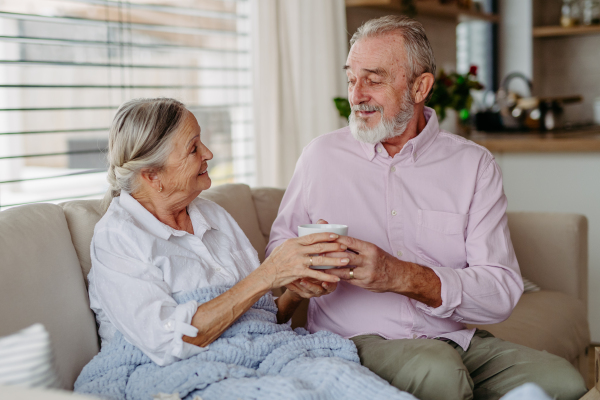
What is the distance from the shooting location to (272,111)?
2.96 m

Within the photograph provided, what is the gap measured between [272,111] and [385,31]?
1262 millimetres

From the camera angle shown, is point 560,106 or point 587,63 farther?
point 587,63

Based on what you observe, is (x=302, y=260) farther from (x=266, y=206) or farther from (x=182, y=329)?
(x=266, y=206)

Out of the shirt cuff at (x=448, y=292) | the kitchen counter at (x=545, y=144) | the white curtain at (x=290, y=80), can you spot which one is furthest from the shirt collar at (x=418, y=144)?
the kitchen counter at (x=545, y=144)

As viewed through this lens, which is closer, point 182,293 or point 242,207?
point 182,293

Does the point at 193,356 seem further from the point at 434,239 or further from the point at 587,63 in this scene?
the point at 587,63

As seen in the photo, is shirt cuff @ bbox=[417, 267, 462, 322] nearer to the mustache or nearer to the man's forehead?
the mustache

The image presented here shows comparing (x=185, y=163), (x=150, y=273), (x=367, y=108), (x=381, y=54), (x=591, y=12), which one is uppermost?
(x=591, y=12)

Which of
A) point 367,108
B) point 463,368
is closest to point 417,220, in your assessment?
point 367,108

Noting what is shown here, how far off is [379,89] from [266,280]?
68 centimetres

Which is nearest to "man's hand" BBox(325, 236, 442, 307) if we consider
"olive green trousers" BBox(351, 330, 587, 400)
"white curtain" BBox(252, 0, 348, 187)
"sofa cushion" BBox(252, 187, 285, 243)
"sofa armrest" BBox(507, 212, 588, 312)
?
"olive green trousers" BBox(351, 330, 587, 400)

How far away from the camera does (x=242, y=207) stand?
2.15 meters

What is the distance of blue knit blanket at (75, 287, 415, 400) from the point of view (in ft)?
4.00

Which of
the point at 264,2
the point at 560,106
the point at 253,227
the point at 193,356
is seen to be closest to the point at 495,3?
the point at 560,106
